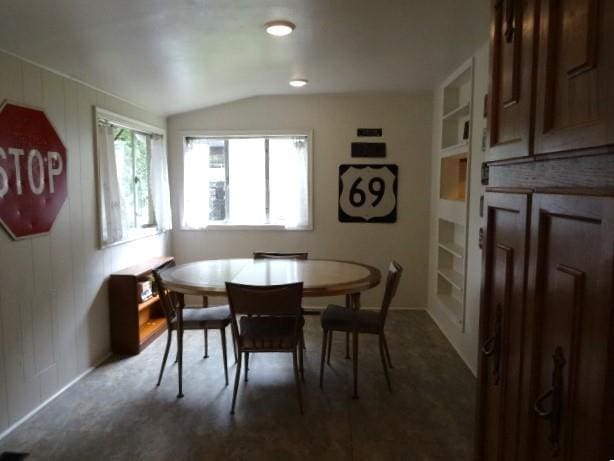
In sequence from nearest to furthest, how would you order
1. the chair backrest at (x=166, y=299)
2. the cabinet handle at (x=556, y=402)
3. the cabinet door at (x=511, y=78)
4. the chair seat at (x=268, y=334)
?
the cabinet handle at (x=556, y=402)
the cabinet door at (x=511, y=78)
the chair seat at (x=268, y=334)
the chair backrest at (x=166, y=299)

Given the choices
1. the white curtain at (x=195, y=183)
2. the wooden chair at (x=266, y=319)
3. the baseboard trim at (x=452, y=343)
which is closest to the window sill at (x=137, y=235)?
the white curtain at (x=195, y=183)

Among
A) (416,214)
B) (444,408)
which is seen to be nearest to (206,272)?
(444,408)

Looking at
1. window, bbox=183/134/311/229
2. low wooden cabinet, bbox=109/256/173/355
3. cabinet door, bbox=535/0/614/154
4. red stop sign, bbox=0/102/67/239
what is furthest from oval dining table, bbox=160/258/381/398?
cabinet door, bbox=535/0/614/154

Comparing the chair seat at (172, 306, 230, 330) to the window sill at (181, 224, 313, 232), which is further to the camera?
the window sill at (181, 224, 313, 232)

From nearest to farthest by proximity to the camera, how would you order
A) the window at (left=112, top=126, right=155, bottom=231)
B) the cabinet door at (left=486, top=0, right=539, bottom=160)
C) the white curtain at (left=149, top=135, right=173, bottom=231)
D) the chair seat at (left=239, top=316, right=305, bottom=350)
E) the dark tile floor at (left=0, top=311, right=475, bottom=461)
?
1. the cabinet door at (left=486, top=0, right=539, bottom=160)
2. the dark tile floor at (left=0, top=311, right=475, bottom=461)
3. the chair seat at (left=239, top=316, right=305, bottom=350)
4. the window at (left=112, top=126, right=155, bottom=231)
5. the white curtain at (left=149, top=135, right=173, bottom=231)

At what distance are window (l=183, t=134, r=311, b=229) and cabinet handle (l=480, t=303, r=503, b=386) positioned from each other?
3702mm

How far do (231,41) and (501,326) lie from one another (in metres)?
2.49

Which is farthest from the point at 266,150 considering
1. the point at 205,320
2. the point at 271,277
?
the point at 205,320

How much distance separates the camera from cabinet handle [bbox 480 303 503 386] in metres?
1.12

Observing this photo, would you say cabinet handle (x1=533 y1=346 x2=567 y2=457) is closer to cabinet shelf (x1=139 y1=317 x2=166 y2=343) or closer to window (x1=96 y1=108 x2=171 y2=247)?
window (x1=96 y1=108 x2=171 y2=247)

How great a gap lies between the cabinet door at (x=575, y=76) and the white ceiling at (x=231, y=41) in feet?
5.54

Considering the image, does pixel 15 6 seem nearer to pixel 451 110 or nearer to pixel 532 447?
pixel 532 447

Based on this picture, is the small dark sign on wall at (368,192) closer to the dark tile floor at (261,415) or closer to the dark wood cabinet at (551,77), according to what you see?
the dark tile floor at (261,415)

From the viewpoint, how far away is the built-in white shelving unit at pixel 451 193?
3.88m
